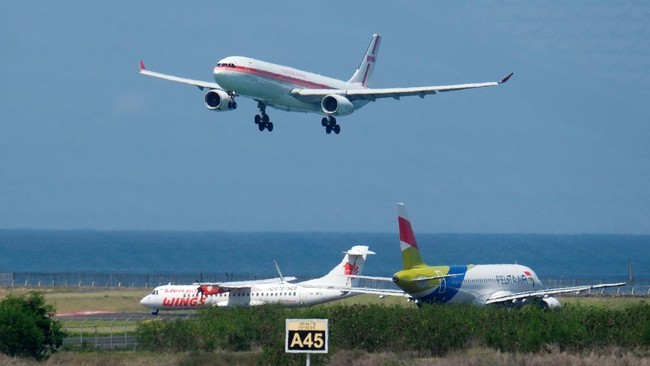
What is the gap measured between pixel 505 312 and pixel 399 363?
10318 mm

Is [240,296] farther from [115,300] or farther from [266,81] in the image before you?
[266,81]

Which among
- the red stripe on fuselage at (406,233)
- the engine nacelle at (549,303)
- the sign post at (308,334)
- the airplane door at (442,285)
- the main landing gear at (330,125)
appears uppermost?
the main landing gear at (330,125)

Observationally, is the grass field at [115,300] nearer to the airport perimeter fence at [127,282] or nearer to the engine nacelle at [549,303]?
the engine nacelle at [549,303]

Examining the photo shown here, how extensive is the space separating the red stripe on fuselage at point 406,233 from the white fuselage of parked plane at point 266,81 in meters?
9.47

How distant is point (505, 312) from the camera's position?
161ft

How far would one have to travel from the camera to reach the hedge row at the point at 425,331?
146 ft

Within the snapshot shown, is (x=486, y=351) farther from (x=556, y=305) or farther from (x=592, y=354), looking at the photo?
(x=556, y=305)

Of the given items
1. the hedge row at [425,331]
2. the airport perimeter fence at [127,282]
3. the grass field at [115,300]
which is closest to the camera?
the hedge row at [425,331]

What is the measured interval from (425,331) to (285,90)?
2232 cm

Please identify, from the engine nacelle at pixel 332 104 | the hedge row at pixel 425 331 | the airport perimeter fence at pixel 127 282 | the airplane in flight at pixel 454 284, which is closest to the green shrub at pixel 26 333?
the hedge row at pixel 425 331

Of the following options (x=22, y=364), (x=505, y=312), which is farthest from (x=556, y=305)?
(x=22, y=364)

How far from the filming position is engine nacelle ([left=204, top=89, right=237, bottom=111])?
62594mm

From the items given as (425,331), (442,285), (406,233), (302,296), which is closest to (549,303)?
(442,285)

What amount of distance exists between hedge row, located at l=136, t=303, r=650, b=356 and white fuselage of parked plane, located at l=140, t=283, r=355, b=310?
18835mm
